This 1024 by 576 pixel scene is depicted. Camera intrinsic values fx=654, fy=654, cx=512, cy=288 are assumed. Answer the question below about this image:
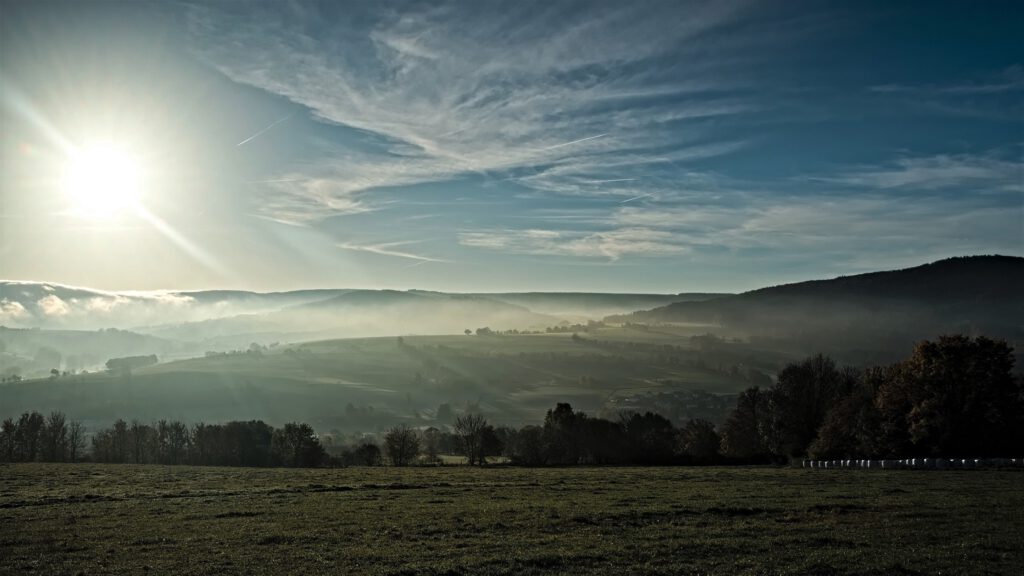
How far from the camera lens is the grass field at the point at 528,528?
72.8 feet

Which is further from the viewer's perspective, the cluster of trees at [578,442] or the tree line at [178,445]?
the tree line at [178,445]

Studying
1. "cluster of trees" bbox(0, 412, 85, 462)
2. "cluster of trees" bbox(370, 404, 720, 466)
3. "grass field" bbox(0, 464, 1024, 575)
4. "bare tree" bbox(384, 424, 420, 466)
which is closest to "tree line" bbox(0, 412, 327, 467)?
"cluster of trees" bbox(0, 412, 85, 462)

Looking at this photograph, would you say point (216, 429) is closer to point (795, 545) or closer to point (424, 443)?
point (424, 443)

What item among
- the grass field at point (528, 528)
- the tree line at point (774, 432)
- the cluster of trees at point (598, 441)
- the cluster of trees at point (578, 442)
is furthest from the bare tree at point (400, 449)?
the grass field at point (528, 528)

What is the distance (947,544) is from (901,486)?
2194 centimetres

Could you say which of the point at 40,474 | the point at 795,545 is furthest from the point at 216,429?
the point at 795,545

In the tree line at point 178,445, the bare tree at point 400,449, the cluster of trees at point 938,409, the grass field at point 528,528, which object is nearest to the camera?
the grass field at point 528,528

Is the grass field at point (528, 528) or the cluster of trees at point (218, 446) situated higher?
the grass field at point (528, 528)

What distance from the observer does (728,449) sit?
331 ft

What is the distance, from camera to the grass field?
22188 millimetres

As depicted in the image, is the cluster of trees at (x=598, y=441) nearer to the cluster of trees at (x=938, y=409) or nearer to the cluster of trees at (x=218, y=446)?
the cluster of trees at (x=938, y=409)

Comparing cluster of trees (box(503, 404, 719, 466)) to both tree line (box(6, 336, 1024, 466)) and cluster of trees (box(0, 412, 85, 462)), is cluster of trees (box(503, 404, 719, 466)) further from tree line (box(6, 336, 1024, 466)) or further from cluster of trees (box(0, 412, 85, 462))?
cluster of trees (box(0, 412, 85, 462))

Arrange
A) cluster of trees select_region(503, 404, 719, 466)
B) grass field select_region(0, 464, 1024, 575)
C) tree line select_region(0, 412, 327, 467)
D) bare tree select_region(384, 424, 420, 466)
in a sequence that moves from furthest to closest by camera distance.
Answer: tree line select_region(0, 412, 327, 467) < bare tree select_region(384, 424, 420, 466) < cluster of trees select_region(503, 404, 719, 466) < grass field select_region(0, 464, 1024, 575)

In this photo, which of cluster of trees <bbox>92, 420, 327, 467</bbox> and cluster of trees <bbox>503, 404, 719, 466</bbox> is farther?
cluster of trees <bbox>92, 420, 327, 467</bbox>
